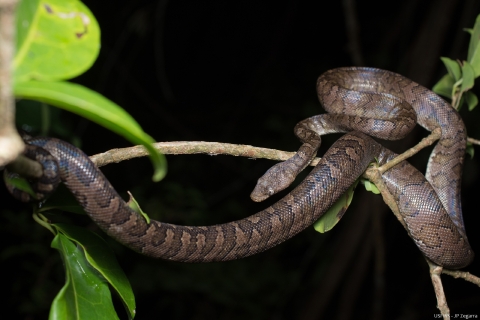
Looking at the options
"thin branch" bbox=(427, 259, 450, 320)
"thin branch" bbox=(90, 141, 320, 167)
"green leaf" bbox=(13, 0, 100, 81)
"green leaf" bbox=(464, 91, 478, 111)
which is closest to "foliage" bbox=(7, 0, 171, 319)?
"green leaf" bbox=(13, 0, 100, 81)

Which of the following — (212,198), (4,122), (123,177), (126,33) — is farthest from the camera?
(212,198)

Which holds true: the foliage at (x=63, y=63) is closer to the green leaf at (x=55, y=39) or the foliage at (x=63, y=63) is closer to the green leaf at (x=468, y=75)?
the green leaf at (x=55, y=39)

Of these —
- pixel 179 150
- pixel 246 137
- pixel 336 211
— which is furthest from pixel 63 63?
pixel 246 137

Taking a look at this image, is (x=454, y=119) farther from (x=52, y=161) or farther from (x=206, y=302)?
(x=206, y=302)

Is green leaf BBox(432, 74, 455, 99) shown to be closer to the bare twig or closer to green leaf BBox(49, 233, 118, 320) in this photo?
green leaf BBox(49, 233, 118, 320)

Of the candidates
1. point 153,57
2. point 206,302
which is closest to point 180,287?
point 206,302
